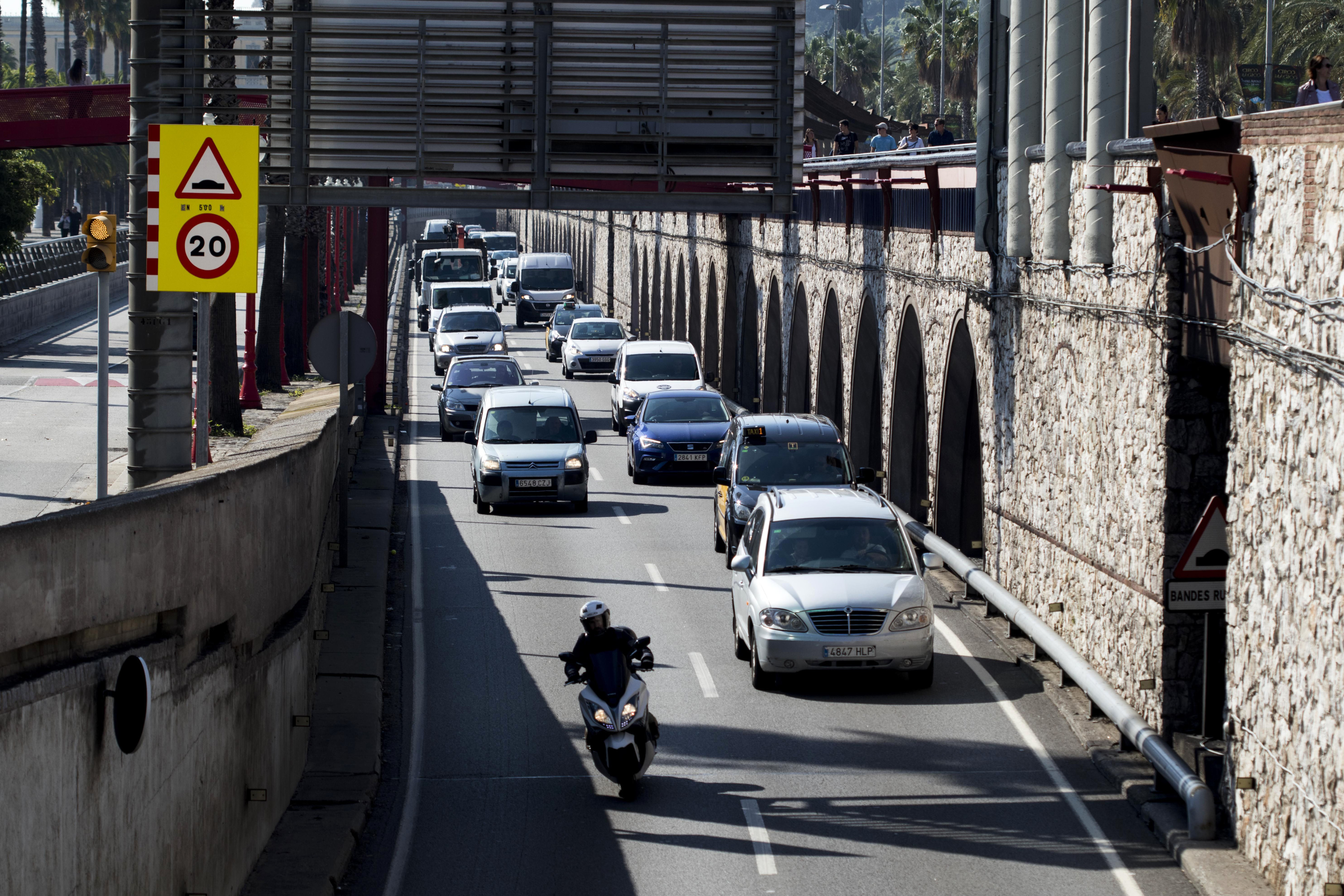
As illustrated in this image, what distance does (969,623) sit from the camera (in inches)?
763

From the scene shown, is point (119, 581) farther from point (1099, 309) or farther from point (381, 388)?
point (381, 388)

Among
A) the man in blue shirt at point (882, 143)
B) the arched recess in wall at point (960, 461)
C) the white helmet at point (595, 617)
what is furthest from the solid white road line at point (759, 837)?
the man in blue shirt at point (882, 143)

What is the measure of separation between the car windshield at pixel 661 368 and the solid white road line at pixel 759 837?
25581 millimetres

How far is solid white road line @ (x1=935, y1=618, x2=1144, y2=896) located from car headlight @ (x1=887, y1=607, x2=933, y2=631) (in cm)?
103

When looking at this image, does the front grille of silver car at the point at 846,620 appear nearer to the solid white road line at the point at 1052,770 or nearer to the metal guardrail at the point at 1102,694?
the solid white road line at the point at 1052,770

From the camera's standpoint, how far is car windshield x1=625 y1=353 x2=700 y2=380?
38125 millimetres

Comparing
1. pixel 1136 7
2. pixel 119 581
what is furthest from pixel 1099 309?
pixel 119 581

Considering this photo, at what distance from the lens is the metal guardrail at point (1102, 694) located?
11.4m

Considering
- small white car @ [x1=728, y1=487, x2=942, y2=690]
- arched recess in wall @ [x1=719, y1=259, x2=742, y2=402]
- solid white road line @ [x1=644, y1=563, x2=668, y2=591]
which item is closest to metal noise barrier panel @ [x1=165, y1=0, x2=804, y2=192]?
small white car @ [x1=728, y1=487, x2=942, y2=690]

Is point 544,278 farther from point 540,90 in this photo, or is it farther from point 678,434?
point 540,90

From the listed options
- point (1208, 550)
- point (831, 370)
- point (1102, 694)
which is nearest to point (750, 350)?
point (831, 370)

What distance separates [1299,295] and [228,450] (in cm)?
2187

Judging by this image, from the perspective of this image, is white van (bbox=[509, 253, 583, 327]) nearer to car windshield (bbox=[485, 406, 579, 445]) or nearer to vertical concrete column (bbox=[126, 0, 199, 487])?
car windshield (bbox=[485, 406, 579, 445])

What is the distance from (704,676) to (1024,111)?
7.24m
